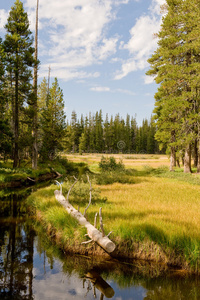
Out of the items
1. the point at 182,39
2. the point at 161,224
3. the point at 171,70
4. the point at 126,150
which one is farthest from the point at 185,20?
the point at 126,150

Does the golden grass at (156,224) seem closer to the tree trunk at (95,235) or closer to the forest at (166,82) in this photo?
the tree trunk at (95,235)

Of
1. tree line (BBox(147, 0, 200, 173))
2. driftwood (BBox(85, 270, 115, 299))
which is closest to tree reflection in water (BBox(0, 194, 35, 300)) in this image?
driftwood (BBox(85, 270, 115, 299))

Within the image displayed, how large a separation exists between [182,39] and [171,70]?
3497 millimetres

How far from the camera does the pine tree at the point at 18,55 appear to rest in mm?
23109

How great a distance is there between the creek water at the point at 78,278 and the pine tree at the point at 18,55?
18.5 meters

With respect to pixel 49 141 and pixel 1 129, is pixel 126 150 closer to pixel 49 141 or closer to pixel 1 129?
pixel 49 141

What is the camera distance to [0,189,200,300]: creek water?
467 centimetres

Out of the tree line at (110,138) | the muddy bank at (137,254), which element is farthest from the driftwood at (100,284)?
the tree line at (110,138)

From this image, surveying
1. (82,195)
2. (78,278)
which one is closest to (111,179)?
(82,195)

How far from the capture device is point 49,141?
3541 centimetres

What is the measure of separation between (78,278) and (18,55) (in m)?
24.2

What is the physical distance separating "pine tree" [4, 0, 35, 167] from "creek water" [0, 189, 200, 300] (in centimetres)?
1849

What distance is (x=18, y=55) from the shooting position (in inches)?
923

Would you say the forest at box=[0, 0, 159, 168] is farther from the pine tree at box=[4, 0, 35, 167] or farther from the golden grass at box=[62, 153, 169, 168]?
the golden grass at box=[62, 153, 169, 168]
